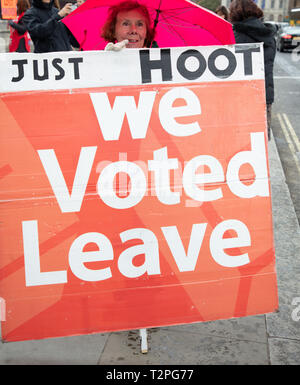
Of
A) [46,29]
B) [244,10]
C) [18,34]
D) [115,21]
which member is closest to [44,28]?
[46,29]

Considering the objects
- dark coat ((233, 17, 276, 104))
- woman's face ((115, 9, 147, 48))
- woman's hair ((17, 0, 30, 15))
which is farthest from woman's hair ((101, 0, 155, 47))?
woman's hair ((17, 0, 30, 15))

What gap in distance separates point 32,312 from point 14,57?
3.94 ft

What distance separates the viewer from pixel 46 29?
5.26 m

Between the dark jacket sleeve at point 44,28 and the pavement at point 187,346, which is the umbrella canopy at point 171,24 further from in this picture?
the dark jacket sleeve at point 44,28

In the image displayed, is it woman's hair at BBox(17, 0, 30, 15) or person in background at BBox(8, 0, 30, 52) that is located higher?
woman's hair at BBox(17, 0, 30, 15)

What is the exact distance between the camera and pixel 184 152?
2387mm

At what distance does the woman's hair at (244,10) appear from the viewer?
18.4ft

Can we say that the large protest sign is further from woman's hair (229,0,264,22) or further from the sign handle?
woman's hair (229,0,264,22)

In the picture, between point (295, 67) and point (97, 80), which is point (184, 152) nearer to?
point (97, 80)

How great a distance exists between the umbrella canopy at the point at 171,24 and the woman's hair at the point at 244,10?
8.77 ft

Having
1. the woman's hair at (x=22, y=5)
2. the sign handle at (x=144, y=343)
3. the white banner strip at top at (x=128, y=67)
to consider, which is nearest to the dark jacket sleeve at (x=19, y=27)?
the woman's hair at (x=22, y=5)

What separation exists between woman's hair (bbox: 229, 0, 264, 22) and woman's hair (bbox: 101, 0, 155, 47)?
282cm

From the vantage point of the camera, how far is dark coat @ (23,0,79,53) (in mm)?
5270
